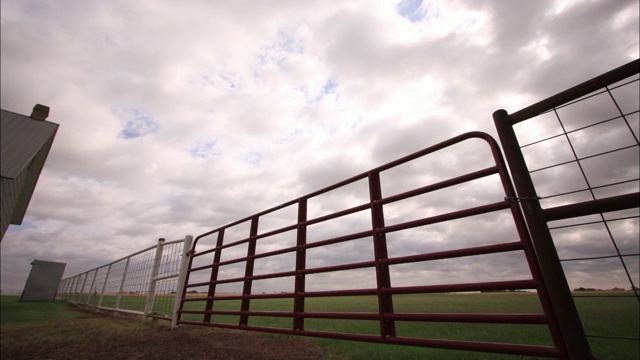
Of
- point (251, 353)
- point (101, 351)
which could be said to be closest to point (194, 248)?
point (101, 351)

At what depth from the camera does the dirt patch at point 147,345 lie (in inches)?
124

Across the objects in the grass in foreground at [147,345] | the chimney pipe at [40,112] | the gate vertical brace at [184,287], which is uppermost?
the chimney pipe at [40,112]

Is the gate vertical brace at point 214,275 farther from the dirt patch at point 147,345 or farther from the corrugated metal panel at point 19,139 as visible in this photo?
the corrugated metal panel at point 19,139

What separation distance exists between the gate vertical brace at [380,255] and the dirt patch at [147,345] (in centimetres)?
119

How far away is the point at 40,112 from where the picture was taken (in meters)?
8.29

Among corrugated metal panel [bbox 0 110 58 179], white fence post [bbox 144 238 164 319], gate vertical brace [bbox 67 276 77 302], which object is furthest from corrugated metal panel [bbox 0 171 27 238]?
gate vertical brace [bbox 67 276 77 302]

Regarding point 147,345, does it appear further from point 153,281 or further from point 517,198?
point 517,198

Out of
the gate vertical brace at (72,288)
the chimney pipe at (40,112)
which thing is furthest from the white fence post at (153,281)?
the gate vertical brace at (72,288)

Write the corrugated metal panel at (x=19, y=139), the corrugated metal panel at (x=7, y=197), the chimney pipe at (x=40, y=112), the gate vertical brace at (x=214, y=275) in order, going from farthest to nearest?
1. the chimney pipe at (x=40, y=112)
2. the corrugated metal panel at (x=7, y=197)
3. the corrugated metal panel at (x=19, y=139)
4. the gate vertical brace at (x=214, y=275)

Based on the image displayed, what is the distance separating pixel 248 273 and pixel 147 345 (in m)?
1.53

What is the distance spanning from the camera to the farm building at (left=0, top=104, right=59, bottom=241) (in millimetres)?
5910

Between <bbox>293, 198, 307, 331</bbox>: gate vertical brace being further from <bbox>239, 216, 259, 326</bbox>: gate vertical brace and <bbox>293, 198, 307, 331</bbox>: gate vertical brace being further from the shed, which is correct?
the shed

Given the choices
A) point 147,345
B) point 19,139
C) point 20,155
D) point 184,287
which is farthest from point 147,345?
point 19,139

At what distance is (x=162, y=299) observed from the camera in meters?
6.02
